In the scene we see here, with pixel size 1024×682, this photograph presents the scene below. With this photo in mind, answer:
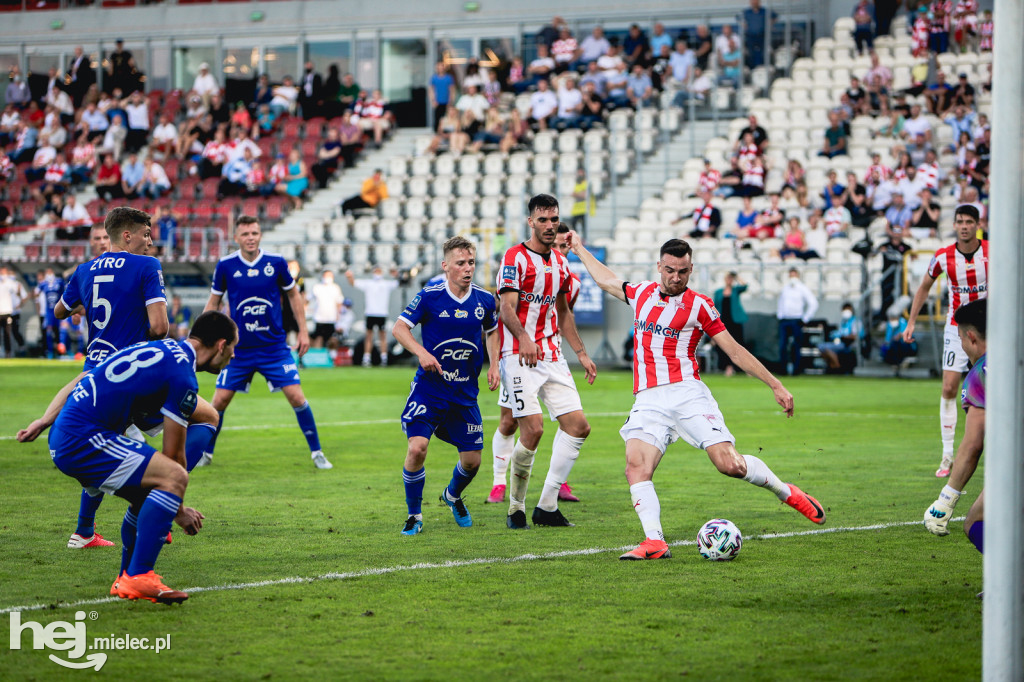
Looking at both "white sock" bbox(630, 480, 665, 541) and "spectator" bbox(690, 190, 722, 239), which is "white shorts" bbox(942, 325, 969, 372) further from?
"spectator" bbox(690, 190, 722, 239)

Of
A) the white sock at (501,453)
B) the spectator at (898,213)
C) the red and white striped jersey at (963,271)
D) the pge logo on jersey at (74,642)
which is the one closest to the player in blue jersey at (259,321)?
the white sock at (501,453)

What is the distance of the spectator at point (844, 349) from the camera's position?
24.3 m

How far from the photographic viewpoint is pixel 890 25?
97.5 feet

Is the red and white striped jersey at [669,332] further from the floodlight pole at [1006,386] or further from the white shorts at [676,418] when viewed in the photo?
the floodlight pole at [1006,386]

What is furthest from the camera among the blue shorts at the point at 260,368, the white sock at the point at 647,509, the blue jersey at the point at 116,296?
the blue shorts at the point at 260,368

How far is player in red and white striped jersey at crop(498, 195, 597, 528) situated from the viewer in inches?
330

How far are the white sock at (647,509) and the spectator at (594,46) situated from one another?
1032 inches

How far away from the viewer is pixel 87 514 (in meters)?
7.30

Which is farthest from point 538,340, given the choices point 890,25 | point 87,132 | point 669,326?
point 87,132

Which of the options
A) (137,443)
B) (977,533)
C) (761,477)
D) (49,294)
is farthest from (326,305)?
(977,533)

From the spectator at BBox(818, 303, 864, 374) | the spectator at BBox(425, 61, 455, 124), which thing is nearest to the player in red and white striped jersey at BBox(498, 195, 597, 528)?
the spectator at BBox(818, 303, 864, 374)

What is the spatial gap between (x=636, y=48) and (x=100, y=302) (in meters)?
25.1

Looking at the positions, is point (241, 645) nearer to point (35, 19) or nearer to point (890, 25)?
point (890, 25)

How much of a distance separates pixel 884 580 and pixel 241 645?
332cm
